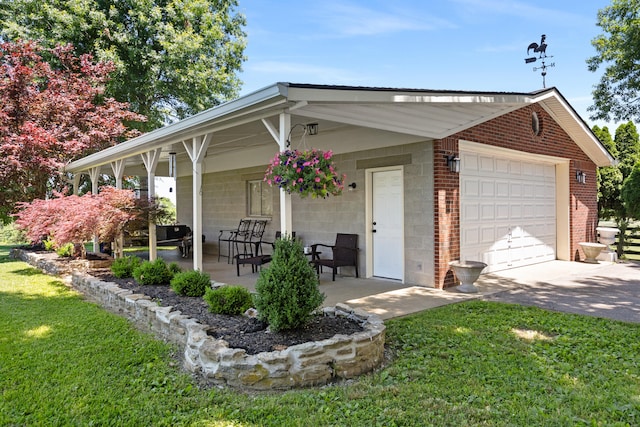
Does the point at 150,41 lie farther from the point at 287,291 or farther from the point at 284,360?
the point at 284,360

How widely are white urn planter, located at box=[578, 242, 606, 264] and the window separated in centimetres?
758

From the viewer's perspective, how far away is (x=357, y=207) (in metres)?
7.91

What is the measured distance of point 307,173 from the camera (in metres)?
4.11

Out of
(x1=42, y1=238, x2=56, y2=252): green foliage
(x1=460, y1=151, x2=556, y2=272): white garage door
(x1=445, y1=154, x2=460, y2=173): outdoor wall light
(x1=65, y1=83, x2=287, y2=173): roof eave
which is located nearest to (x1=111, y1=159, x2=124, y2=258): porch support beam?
(x1=65, y1=83, x2=287, y2=173): roof eave

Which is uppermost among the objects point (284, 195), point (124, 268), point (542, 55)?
point (542, 55)

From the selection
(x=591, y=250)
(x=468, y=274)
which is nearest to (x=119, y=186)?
(x=468, y=274)

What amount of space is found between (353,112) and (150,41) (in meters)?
14.0

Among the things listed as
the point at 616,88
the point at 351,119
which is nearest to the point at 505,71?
the point at 616,88

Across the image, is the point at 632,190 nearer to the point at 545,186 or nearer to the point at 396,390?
the point at 545,186

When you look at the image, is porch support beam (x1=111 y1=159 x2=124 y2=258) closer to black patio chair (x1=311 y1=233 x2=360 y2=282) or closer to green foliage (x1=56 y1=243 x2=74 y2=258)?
green foliage (x1=56 y1=243 x2=74 y2=258)

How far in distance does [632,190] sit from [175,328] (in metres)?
11.9

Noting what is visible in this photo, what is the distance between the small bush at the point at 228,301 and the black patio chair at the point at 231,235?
559 cm

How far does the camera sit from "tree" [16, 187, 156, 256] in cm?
726

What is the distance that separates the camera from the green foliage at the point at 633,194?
10742 millimetres
